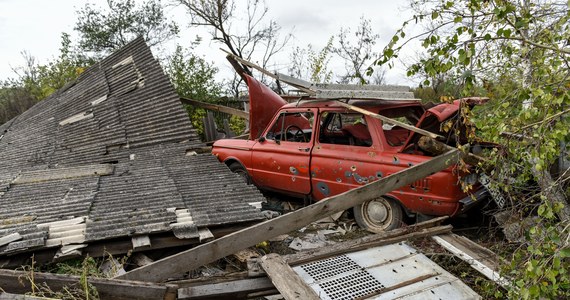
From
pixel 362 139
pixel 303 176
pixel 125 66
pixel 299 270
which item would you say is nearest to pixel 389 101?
pixel 362 139

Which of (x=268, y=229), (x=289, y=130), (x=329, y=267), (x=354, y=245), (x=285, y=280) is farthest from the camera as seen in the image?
(x=289, y=130)

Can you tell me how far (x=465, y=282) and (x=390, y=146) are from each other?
226cm

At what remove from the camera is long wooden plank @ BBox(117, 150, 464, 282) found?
11.8ft

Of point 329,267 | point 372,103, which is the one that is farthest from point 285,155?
point 329,267

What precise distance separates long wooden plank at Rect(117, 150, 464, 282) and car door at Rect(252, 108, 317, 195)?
2015mm

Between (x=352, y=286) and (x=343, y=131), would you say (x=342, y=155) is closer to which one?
(x=343, y=131)

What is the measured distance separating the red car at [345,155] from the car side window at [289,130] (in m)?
0.02

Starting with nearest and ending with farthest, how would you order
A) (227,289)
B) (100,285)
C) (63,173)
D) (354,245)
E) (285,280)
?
(100,285) < (285,280) < (227,289) < (354,245) < (63,173)

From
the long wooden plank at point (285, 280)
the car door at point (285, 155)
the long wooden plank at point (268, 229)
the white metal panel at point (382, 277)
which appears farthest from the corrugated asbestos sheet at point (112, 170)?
the white metal panel at point (382, 277)

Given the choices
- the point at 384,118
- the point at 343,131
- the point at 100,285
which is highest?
the point at 384,118

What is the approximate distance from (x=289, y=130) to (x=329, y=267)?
406 centimetres

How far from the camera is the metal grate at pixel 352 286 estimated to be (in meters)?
3.26

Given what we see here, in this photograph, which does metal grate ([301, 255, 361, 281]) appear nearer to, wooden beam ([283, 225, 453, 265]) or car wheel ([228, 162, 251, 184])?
wooden beam ([283, 225, 453, 265])

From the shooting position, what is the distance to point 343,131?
6637mm
